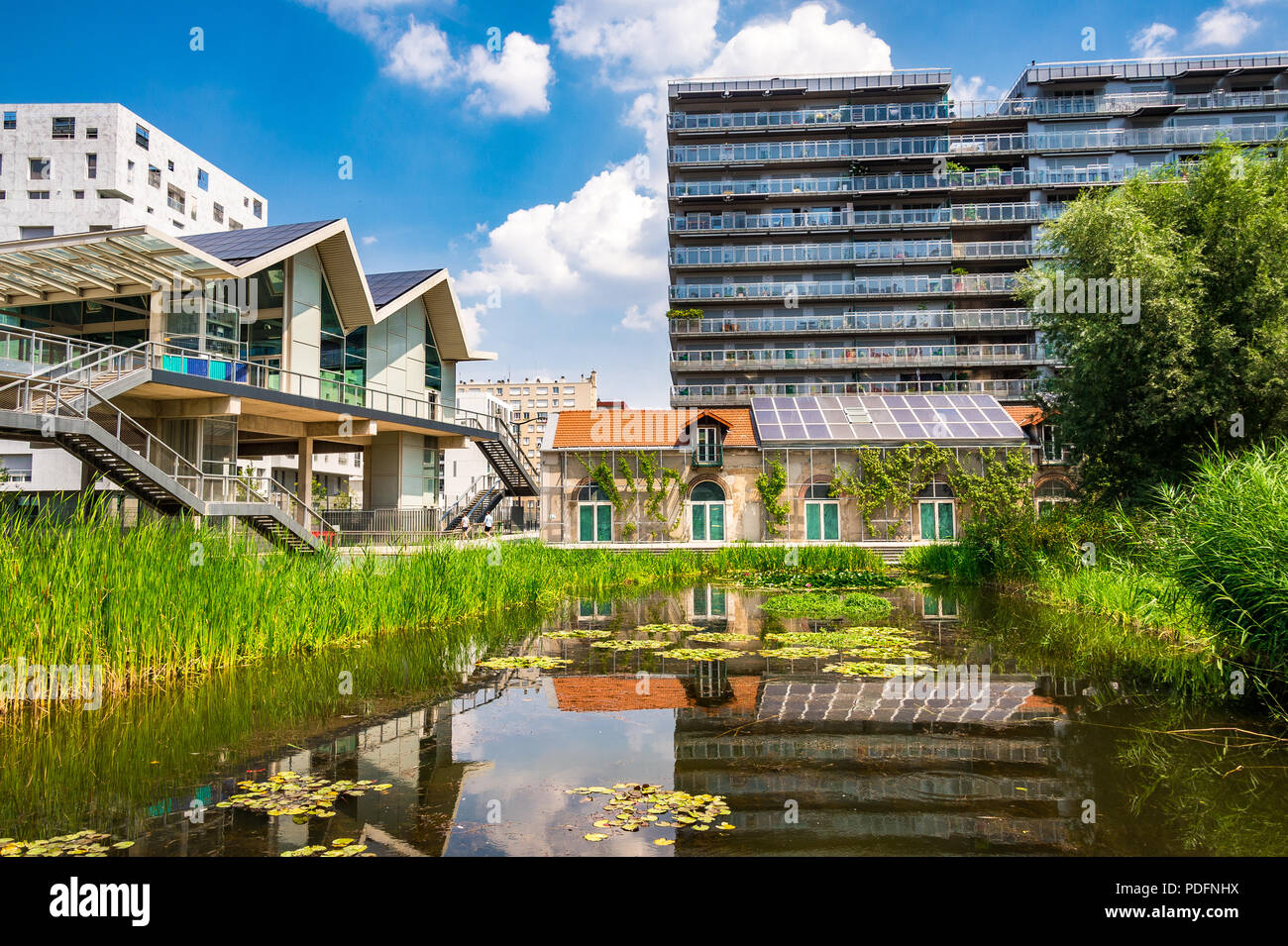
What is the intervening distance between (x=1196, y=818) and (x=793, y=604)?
9.72m

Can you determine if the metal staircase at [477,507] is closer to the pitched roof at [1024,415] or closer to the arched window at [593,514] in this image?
the arched window at [593,514]

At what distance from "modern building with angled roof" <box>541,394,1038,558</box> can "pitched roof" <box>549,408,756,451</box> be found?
6cm

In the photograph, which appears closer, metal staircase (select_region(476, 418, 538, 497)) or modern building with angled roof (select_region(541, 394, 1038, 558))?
modern building with angled roof (select_region(541, 394, 1038, 558))

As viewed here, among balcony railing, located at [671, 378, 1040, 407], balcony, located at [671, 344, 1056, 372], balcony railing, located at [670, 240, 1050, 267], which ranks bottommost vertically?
balcony railing, located at [671, 378, 1040, 407]

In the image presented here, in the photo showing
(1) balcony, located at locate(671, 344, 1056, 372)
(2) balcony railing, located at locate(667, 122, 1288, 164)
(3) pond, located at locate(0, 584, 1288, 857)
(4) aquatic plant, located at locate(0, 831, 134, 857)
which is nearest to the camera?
(4) aquatic plant, located at locate(0, 831, 134, 857)

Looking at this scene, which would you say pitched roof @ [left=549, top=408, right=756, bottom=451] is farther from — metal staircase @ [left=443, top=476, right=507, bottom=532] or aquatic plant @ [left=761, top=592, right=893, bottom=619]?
aquatic plant @ [left=761, top=592, right=893, bottom=619]

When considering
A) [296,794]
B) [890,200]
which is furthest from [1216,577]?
[890,200]

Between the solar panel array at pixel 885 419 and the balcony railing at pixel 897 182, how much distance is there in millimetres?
21428

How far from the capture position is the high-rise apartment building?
1785 inches

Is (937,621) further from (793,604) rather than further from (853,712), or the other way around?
(853,712)

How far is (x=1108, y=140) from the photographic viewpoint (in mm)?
47656

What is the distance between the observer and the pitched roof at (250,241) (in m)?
20.7

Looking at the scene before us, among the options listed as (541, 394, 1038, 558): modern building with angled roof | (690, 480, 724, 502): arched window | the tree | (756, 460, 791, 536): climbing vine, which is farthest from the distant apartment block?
the tree

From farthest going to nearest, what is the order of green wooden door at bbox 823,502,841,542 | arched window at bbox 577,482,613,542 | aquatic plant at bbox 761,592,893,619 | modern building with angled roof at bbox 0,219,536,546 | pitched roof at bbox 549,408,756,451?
1. pitched roof at bbox 549,408,756,451
2. arched window at bbox 577,482,613,542
3. green wooden door at bbox 823,502,841,542
4. modern building with angled roof at bbox 0,219,536,546
5. aquatic plant at bbox 761,592,893,619
